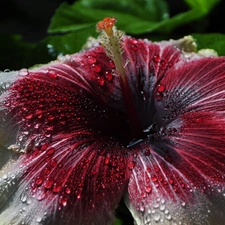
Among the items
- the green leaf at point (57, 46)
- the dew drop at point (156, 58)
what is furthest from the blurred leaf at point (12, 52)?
the dew drop at point (156, 58)

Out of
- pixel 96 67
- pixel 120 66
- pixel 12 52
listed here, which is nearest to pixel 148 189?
pixel 120 66

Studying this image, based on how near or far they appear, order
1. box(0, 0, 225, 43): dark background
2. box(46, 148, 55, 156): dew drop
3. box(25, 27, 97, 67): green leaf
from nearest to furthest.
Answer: box(46, 148, 55, 156): dew drop, box(25, 27, 97, 67): green leaf, box(0, 0, 225, 43): dark background

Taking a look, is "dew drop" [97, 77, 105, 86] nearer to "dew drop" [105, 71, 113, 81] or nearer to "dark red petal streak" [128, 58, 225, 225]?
"dew drop" [105, 71, 113, 81]

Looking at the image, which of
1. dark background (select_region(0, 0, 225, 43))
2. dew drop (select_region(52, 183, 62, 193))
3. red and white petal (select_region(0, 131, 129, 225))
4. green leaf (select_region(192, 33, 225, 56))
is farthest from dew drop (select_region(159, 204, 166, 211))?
dark background (select_region(0, 0, 225, 43))

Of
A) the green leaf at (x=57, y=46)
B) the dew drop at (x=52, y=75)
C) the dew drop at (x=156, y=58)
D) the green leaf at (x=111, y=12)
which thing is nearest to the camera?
the dew drop at (x=52, y=75)

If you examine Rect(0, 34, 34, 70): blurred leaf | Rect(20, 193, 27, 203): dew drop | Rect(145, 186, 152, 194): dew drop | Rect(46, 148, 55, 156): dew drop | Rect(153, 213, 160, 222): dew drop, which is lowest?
Rect(153, 213, 160, 222): dew drop

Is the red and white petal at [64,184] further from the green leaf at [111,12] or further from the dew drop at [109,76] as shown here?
the green leaf at [111,12]
